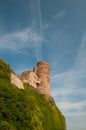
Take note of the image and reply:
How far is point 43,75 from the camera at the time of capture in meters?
52.4

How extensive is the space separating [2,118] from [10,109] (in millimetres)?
1198

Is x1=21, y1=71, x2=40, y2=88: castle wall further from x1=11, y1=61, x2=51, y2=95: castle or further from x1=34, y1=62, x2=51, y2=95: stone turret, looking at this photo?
x1=34, y1=62, x2=51, y2=95: stone turret

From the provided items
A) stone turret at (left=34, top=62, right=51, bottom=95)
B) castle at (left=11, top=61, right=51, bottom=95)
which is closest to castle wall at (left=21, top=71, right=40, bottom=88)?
castle at (left=11, top=61, right=51, bottom=95)

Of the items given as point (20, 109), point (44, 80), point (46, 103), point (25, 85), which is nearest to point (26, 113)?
point (20, 109)

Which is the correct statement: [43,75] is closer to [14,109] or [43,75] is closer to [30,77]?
[30,77]

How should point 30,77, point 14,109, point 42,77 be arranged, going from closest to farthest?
point 14,109
point 30,77
point 42,77

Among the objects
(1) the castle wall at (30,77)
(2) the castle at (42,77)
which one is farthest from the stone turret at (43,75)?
(1) the castle wall at (30,77)

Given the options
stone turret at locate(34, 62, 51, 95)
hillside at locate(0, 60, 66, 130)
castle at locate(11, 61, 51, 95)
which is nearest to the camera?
hillside at locate(0, 60, 66, 130)

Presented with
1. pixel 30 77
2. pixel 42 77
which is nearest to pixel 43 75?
pixel 42 77

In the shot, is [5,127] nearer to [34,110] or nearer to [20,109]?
[20,109]

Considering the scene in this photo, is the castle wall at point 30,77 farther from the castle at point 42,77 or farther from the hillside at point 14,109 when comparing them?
the hillside at point 14,109

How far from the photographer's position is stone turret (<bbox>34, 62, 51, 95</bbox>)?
52066 millimetres

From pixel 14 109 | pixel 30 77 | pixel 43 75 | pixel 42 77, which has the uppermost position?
pixel 43 75

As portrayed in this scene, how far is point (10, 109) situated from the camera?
2362cm
